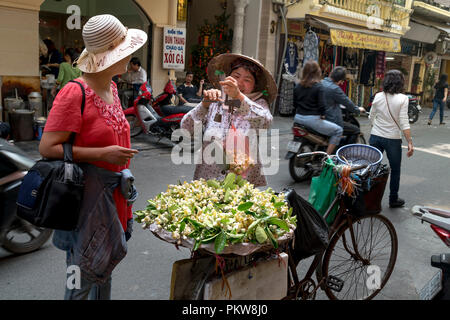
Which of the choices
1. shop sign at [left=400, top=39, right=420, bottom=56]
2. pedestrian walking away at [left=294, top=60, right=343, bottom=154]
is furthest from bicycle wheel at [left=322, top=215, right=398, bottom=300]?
shop sign at [left=400, top=39, right=420, bottom=56]

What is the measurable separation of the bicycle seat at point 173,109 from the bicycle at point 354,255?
576cm

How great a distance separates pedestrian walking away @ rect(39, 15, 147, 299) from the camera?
80.1 inches

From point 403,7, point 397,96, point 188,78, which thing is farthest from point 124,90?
point 403,7

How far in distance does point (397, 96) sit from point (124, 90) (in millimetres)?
7774

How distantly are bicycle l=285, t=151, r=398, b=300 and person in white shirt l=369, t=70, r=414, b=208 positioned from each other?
7.76 ft

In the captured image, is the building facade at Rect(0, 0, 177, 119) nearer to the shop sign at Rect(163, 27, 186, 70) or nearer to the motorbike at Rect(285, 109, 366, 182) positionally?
the shop sign at Rect(163, 27, 186, 70)

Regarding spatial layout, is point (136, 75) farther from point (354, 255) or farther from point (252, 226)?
point (252, 226)

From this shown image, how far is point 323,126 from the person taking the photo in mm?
6820

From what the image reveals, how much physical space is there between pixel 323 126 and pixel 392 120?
141 centimetres

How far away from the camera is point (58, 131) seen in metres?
2.02

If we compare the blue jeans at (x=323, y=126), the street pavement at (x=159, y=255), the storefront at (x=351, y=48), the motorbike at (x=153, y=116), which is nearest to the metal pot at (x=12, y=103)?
the street pavement at (x=159, y=255)

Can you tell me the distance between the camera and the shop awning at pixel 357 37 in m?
13.6

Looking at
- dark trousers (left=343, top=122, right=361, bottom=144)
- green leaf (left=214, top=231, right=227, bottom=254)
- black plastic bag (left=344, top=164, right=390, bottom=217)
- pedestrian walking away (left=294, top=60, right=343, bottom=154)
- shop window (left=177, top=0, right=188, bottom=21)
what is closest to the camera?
green leaf (left=214, top=231, right=227, bottom=254)
